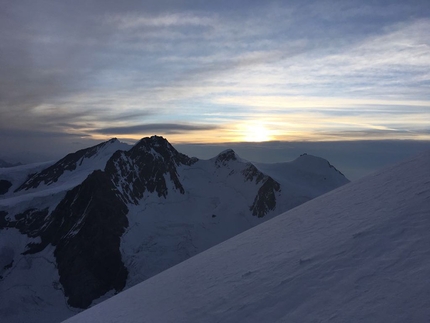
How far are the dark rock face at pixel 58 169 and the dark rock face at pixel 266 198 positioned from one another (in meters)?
54.2

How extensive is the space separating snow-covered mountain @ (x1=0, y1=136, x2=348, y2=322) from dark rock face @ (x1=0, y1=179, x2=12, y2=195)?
0.31 m

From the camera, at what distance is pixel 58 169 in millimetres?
105688

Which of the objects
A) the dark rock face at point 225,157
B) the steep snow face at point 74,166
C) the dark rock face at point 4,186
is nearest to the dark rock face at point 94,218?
the steep snow face at point 74,166

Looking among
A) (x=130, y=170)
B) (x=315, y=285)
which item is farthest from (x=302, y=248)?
(x=130, y=170)

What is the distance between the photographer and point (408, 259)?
5734mm

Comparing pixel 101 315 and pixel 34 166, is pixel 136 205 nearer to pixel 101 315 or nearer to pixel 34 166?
pixel 34 166

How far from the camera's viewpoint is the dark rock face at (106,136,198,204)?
93125mm

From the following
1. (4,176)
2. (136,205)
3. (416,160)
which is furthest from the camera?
(4,176)

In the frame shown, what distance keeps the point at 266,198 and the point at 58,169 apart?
71.2 m

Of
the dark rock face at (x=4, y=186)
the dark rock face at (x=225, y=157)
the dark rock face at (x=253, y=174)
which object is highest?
the dark rock face at (x=225, y=157)

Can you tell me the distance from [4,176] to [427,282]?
13195cm

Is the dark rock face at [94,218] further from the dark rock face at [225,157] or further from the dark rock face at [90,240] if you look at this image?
the dark rock face at [225,157]

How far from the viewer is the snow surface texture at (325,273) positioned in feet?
16.9

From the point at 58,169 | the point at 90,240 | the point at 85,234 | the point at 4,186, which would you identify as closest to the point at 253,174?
the point at 90,240
